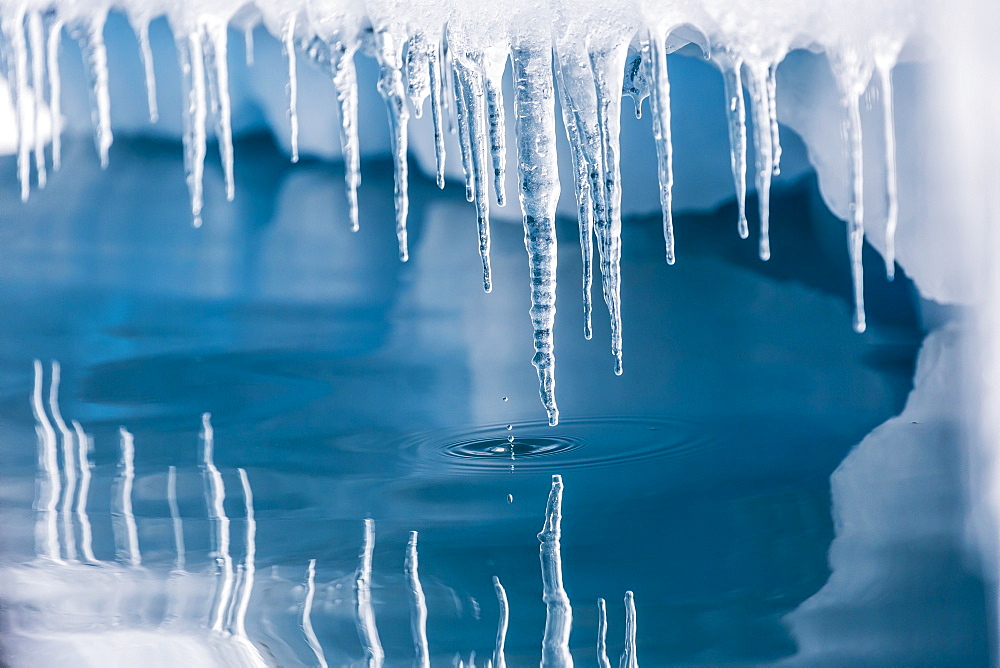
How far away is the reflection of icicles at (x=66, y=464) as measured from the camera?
1.89 m

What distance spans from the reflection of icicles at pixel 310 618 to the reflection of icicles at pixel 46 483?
0.49 meters

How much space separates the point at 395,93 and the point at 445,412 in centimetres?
158

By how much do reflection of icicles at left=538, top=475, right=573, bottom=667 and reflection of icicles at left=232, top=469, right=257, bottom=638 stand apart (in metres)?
0.47

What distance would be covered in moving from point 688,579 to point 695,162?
8.71 ft

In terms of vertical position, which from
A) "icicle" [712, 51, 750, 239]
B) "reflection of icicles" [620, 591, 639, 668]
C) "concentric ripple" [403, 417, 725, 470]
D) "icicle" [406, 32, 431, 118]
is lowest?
"reflection of icicles" [620, 591, 639, 668]

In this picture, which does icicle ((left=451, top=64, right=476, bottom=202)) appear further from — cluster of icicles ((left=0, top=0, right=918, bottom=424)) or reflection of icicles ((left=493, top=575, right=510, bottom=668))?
reflection of icicles ((left=493, top=575, right=510, bottom=668))

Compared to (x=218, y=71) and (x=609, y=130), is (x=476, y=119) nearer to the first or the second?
(x=609, y=130)

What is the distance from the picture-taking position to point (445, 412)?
3.07 metres

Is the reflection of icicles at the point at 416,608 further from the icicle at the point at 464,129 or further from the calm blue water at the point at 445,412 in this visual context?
the icicle at the point at 464,129

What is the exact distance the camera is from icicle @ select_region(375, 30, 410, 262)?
1.62m

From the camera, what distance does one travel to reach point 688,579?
5.55 ft

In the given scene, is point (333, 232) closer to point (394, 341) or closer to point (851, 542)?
point (394, 341)

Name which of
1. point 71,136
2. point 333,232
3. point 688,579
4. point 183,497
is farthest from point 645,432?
point 71,136

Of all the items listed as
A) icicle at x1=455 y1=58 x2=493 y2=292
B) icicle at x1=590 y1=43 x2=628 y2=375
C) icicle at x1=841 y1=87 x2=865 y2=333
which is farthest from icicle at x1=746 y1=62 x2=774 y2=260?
icicle at x1=455 y1=58 x2=493 y2=292
